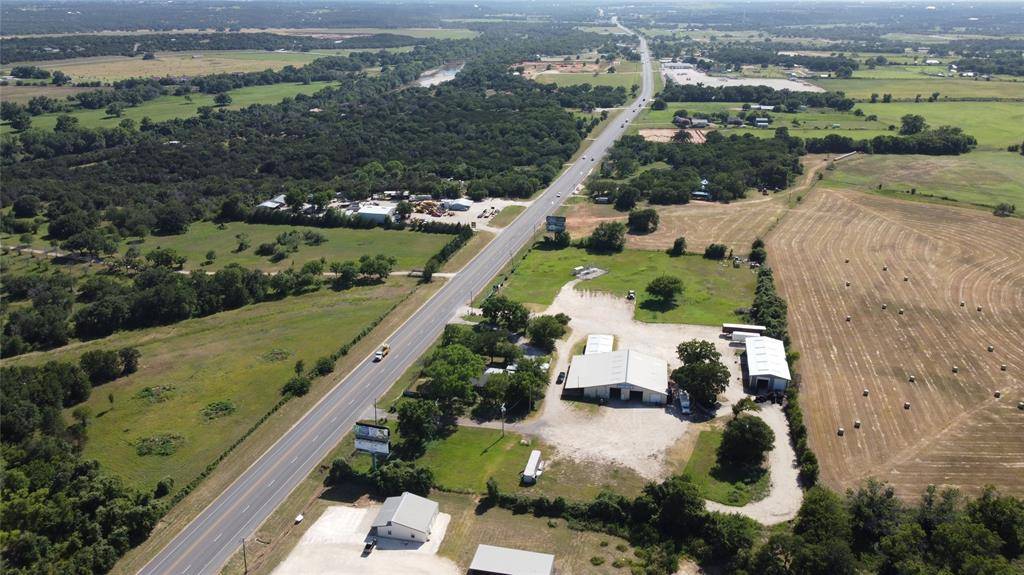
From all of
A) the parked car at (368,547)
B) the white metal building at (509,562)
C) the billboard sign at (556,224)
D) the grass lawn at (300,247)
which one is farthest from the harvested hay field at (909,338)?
the grass lawn at (300,247)

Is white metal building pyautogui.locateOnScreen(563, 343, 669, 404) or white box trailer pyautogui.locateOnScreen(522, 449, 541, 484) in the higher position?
white metal building pyautogui.locateOnScreen(563, 343, 669, 404)

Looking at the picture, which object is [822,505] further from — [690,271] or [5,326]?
[5,326]

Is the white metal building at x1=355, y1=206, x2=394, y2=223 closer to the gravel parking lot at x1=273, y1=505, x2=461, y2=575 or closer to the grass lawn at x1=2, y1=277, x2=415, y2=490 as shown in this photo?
the grass lawn at x1=2, y1=277, x2=415, y2=490

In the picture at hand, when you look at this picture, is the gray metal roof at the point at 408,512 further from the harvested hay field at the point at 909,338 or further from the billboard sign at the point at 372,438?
the harvested hay field at the point at 909,338

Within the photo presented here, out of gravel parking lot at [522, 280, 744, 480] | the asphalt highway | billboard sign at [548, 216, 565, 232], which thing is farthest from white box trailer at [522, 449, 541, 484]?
billboard sign at [548, 216, 565, 232]

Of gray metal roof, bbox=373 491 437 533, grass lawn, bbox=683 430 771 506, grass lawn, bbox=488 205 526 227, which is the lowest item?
gray metal roof, bbox=373 491 437 533

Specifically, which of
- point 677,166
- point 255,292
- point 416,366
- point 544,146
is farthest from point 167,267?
point 677,166
